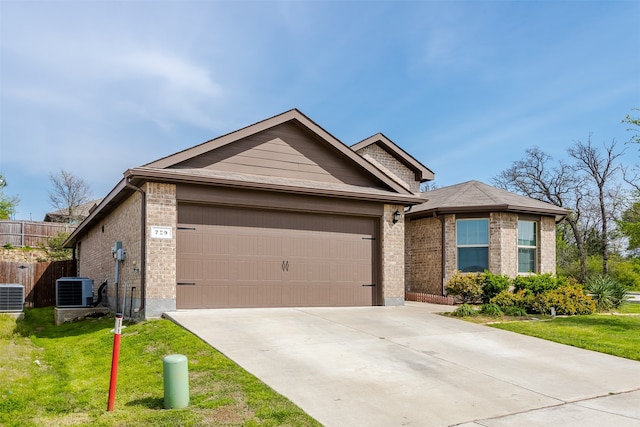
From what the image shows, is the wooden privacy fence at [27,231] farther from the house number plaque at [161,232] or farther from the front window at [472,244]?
the front window at [472,244]

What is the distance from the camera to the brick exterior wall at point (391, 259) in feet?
46.3

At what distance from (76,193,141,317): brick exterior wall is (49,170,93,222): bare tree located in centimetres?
3025

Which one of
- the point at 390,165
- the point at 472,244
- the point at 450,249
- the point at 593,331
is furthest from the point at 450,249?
the point at 593,331

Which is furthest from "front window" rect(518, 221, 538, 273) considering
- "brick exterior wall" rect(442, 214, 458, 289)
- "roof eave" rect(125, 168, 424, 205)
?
"roof eave" rect(125, 168, 424, 205)

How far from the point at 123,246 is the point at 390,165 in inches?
454

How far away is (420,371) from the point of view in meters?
7.25

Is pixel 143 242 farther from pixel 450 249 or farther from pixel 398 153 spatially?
pixel 398 153

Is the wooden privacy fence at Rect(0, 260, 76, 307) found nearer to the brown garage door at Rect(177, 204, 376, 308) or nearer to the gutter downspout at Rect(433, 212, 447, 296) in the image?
the brown garage door at Rect(177, 204, 376, 308)

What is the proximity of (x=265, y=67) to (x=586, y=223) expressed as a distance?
A: 34542mm

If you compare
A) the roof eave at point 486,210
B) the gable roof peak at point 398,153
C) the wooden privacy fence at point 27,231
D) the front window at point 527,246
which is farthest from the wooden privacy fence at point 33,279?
the front window at point 527,246

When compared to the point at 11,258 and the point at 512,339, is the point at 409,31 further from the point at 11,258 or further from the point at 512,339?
the point at 11,258

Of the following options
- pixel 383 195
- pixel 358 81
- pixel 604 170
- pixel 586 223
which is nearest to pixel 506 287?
pixel 383 195

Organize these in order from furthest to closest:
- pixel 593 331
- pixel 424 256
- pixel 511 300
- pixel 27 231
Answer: pixel 27 231, pixel 424 256, pixel 511 300, pixel 593 331

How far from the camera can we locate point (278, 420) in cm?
516
